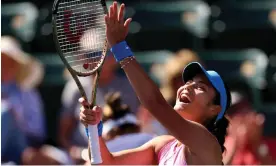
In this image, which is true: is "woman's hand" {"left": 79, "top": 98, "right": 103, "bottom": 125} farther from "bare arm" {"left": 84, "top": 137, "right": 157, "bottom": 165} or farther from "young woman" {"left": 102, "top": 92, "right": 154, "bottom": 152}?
"young woman" {"left": 102, "top": 92, "right": 154, "bottom": 152}

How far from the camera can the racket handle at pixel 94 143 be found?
4.02m

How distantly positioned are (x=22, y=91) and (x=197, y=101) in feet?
11.1

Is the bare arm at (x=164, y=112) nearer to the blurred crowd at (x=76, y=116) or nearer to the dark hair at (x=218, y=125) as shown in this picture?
the dark hair at (x=218, y=125)

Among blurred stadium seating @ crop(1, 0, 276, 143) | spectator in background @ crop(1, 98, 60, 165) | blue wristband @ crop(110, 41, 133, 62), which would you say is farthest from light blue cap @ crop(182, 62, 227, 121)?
blurred stadium seating @ crop(1, 0, 276, 143)

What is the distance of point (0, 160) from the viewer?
241 inches

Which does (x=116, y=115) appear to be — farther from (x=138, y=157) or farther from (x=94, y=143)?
(x=94, y=143)

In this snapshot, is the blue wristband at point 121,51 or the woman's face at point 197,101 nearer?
the blue wristband at point 121,51

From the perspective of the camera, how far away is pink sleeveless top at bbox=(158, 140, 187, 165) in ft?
13.0

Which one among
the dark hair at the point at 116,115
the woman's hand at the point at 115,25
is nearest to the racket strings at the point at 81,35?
the woman's hand at the point at 115,25

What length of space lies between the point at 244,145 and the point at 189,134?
268 cm

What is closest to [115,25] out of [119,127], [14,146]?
[119,127]

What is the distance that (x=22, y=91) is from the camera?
7.27 metres

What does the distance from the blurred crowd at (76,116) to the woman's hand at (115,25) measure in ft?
6.19

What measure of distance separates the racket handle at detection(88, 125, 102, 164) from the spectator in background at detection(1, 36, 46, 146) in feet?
9.55
